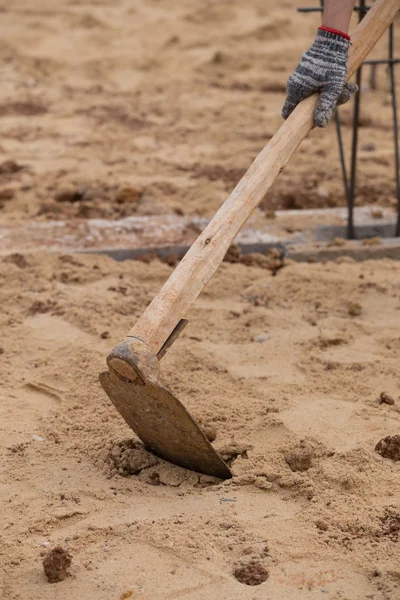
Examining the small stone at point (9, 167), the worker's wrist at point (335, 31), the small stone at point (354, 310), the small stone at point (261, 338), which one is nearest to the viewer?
the worker's wrist at point (335, 31)

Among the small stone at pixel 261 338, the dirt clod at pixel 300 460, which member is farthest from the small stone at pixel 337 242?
Result: the dirt clod at pixel 300 460

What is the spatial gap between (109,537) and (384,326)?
1.70m

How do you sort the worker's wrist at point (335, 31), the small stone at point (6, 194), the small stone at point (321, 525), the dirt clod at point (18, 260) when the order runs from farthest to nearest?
the small stone at point (6, 194), the dirt clod at point (18, 260), the worker's wrist at point (335, 31), the small stone at point (321, 525)

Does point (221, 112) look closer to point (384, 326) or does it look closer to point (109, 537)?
point (384, 326)

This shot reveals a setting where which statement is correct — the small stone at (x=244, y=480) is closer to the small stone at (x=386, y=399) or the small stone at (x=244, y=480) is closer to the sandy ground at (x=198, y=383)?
the sandy ground at (x=198, y=383)

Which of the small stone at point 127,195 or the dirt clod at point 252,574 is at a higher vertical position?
the small stone at point 127,195

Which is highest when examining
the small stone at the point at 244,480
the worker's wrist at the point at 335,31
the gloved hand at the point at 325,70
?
the worker's wrist at the point at 335,31

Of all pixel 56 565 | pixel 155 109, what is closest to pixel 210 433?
pixel 56 565

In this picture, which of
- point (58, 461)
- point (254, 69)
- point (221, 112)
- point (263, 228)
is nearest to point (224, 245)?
point (58, 461)

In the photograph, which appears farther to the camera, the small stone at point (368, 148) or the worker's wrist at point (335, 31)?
the small stone at point (368, 148)

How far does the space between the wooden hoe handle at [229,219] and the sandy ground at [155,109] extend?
1.64m

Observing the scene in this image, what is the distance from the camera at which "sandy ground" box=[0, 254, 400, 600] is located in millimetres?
2248

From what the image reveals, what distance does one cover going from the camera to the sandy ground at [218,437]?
2.25 meters

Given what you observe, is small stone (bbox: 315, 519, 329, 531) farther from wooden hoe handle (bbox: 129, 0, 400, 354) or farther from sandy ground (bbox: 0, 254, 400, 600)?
wooden hoe handle (bbox: 129, 0, 400, 354)
